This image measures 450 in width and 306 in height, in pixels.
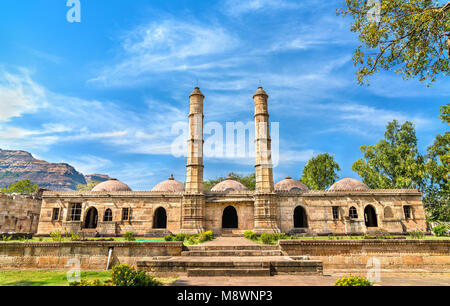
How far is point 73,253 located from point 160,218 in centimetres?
1015

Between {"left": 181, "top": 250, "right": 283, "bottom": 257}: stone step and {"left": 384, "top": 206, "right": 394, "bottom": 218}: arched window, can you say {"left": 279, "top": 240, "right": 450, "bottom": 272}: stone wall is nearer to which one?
{"left": 181, "top": 250, "right": 283, "bottom": 257}: stone step

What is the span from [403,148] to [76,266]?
116ft

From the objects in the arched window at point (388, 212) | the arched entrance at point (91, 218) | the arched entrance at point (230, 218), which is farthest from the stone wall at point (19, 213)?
the arched window at point (388, 212)

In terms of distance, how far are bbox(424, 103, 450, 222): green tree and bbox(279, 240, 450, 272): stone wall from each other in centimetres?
1921

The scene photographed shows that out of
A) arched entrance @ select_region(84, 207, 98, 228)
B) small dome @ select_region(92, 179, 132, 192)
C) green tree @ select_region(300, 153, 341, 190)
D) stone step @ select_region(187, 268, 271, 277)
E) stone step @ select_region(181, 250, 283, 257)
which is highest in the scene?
green tree @ select_region(300, 153, 341, 190)

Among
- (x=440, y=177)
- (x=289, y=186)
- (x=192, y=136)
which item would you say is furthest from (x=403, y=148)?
(x=192, y=136)

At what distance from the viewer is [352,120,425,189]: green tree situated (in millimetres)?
30125

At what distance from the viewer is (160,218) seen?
72.9ft

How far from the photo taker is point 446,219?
29906 mm

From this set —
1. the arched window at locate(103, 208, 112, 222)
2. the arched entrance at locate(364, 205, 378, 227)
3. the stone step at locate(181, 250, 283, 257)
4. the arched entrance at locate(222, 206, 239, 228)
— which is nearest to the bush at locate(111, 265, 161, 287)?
the stone step at locate(181, 250, 283, 257)

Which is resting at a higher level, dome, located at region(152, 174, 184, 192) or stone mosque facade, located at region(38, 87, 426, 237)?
dome, located at region(152, 174, 184, 192)
